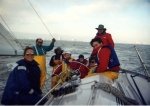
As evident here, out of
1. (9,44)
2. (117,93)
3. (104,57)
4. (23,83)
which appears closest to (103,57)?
(104,57)

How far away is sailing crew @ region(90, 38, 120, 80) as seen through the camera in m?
3.68

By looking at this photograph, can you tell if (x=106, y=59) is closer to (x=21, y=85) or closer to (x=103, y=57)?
(x=103, y=57)

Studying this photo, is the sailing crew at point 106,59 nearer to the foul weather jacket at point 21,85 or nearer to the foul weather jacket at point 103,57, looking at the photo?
the foul weather jacket at point 103,57

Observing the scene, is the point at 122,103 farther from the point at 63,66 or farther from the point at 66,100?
the point at 63,66

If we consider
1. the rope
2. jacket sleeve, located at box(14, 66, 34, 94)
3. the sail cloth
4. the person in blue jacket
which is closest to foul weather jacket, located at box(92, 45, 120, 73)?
the rope

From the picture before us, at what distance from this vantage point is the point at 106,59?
3.67 metres

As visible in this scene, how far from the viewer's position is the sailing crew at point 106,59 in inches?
145

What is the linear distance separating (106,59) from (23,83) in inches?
70.7

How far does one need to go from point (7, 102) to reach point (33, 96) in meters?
0.47

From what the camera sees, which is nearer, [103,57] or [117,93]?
[117,93]

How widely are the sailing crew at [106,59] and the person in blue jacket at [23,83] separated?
137cm

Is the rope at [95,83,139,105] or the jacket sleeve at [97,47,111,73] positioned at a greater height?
the jacket sleeve at [97,47,111,73]

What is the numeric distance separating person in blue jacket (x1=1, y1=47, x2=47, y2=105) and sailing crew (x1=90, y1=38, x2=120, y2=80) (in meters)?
1.37

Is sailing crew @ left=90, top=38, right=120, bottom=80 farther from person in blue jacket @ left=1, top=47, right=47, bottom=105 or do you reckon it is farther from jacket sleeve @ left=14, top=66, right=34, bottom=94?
jacket sleeve @ left=14, top=66, right=34, bottom=94
